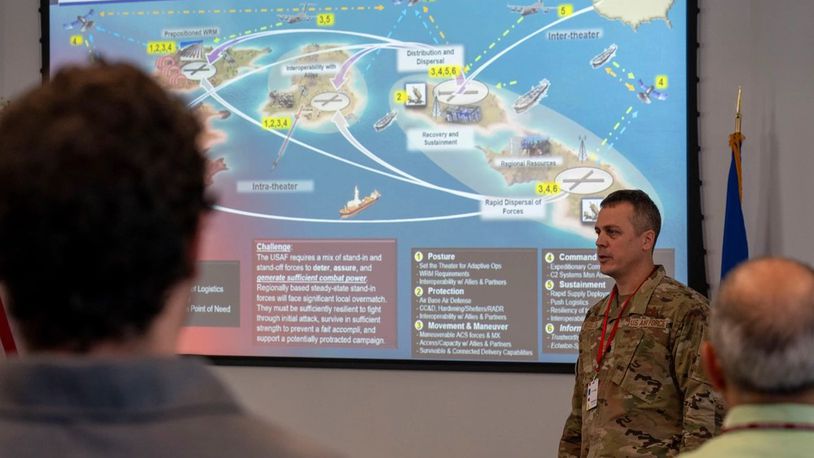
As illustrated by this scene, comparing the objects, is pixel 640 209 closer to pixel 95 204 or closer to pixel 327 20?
pixel 327 20

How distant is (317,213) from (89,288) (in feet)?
12.6

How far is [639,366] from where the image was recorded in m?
2.83

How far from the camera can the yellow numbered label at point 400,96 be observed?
4.42 metres

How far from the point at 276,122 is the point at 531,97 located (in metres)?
1.26

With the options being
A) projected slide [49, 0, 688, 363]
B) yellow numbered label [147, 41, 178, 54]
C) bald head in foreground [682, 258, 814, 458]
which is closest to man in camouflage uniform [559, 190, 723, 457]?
projected slide [49, 0, 688, 363]

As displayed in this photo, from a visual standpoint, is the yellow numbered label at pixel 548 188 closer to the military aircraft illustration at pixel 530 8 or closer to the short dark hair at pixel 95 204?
the military aircraft illustration at pixel 530 8

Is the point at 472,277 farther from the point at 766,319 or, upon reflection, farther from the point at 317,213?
the point at 766,319

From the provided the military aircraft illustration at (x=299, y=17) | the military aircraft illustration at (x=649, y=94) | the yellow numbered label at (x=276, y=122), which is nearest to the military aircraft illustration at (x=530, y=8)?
the military aircraft illustration at (x=649, y=94)

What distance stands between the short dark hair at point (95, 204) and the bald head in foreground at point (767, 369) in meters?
0.84

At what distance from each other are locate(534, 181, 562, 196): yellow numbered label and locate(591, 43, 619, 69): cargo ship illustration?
568mm

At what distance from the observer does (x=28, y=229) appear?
65cm

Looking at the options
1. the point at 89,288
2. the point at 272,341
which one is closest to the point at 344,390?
the point at 272,341

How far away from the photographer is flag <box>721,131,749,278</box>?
391 centimetres

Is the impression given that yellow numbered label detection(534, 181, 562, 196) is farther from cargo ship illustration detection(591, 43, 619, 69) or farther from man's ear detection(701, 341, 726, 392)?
man's ear detection(701, 341, 726, 392)
